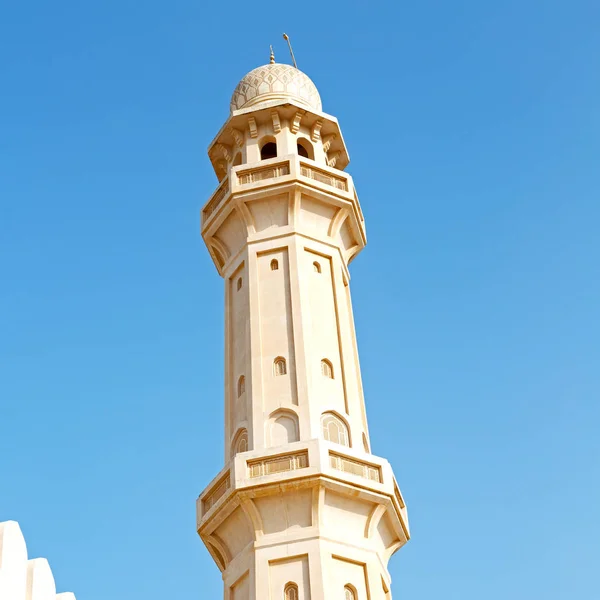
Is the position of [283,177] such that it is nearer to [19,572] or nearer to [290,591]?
[290,591]

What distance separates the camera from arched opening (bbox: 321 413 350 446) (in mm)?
22266

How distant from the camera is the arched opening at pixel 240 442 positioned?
22453 mm

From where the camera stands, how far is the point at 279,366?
23.2 meters

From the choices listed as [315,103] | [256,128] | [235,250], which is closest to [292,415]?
[235,250]

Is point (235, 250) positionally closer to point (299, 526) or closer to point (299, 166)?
point (299, 166)

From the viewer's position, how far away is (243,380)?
931 inches

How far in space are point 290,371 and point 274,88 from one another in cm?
956

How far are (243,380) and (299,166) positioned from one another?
559cm

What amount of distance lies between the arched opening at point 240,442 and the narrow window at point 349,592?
147 inches

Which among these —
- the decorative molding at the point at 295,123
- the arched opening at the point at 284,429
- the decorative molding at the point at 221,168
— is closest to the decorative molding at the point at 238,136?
the decorative molding at the point at 221,168

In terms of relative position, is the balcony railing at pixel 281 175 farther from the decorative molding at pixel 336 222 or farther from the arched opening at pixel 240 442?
the arched opening at pixel 240 442

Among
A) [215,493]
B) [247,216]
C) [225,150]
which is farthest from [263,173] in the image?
[215,493]

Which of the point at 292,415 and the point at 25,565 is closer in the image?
the point at 25,565

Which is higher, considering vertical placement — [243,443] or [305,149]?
[305,149]
